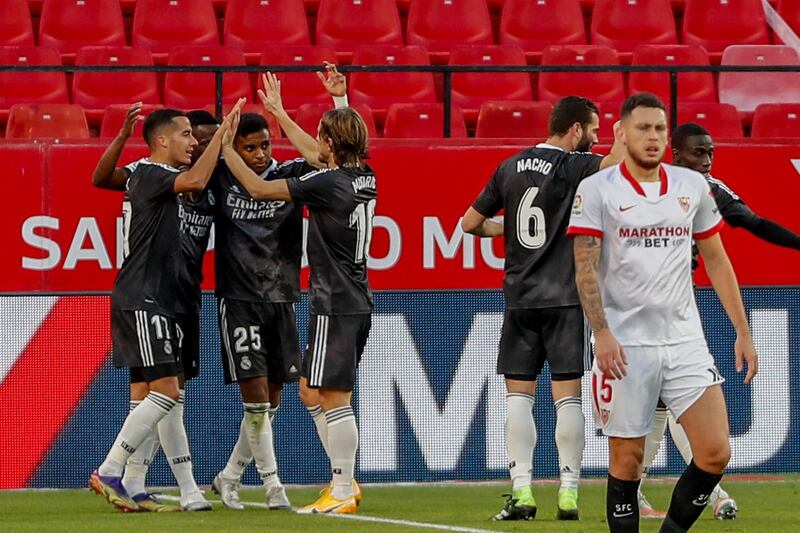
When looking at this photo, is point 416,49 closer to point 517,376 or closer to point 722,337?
point 722,337

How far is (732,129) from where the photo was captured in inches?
504

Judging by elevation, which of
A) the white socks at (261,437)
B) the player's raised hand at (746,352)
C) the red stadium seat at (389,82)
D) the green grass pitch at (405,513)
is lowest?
the green grass pitch at (405,513)

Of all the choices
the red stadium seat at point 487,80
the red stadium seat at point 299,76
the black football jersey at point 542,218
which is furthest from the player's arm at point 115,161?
the red stadium seat at point 487,80

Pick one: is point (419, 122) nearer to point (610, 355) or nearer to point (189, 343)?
point (189, 343)

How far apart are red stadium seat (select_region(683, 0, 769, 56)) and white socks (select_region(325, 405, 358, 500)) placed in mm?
8035

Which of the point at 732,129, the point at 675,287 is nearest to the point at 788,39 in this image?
the point at 732,129

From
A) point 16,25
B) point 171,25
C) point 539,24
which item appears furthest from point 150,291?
point 539,24

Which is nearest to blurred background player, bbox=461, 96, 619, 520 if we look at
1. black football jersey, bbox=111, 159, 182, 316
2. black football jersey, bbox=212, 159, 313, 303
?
black football jersey, bbox=212, 159, 313, 303

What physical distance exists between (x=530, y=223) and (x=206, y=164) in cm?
171

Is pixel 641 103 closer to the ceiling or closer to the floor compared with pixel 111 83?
closer to the floor

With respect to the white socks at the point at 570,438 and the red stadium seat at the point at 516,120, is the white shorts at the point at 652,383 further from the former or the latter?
the red stadium seat at the point at 516,120

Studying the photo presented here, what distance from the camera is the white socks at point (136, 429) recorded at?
846cm

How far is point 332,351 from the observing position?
27.2ft

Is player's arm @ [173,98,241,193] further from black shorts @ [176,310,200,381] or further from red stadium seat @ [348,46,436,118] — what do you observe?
red stadium seat @ [348,46,436,118]
